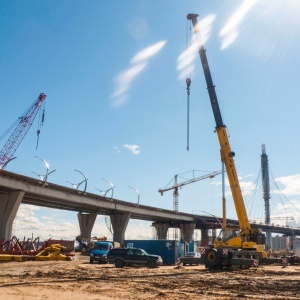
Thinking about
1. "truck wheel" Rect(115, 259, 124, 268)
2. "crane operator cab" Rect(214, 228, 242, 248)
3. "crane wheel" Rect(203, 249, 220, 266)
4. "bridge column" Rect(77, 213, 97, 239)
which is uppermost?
"bridge column" Rect(77, 213, 97, 239)

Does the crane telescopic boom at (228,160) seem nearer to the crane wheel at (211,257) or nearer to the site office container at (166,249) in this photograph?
the crane wheel at (211,257)

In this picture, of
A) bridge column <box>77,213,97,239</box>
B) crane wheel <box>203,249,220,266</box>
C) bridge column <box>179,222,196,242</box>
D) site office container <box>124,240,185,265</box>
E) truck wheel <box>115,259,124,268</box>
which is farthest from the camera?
bridge column <box>179,222,196,242</box>

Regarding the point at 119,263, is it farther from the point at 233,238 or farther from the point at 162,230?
the point at 162,230

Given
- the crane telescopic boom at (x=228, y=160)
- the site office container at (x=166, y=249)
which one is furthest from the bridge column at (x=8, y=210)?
the crane telescopic boom at (x=228, y=160)

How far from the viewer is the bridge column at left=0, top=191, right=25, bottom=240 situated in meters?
60.9

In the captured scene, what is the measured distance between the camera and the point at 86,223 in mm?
93250

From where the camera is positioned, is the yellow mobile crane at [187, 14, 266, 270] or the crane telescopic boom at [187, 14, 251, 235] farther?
the crane telescopic boom at [187, 14, 251, 235]

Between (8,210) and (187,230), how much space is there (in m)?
77.8

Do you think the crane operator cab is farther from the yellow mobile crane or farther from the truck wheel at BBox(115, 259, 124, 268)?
the truck wheel at BBox(115, 259, 124, 268)

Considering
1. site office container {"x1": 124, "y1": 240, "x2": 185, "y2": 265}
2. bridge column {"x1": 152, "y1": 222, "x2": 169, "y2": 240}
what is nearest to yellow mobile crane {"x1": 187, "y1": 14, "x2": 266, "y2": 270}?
site office container {"x1": 124, "y1": 240, "x2": 185, "y2": 265}

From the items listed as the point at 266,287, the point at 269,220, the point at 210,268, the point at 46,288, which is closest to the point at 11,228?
the point at 210,268

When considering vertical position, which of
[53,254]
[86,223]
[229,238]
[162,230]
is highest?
[86,223]

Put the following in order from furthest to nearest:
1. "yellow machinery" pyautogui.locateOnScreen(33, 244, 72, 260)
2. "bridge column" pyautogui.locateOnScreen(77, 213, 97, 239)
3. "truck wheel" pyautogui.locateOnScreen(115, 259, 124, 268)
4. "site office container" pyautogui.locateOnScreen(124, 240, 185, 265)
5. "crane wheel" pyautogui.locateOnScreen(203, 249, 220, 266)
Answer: "bridge column" pyautogui.locateOnScreen(77, 213, 97, 239), "site office container" pyautogui.locateOnScreen(124, 240, 185, 265), "yellow machinery" pyautogui.locateOnScreen(33, 244, 72, 260), "truck wheel" pyautogui.locateOnScreen(115, 259, 124, 268), "crane wheel" pyautogui.locateOnScreen(203, 249, 220, 266)

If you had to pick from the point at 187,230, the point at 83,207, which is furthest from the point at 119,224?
the point at 187,230
